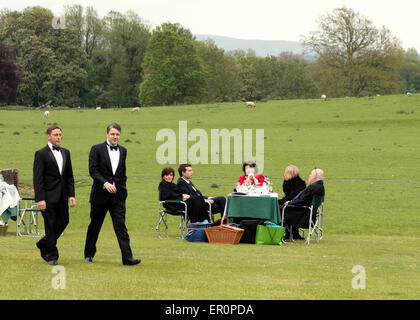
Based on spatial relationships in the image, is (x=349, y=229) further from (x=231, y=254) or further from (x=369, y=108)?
(x=369, y=108)

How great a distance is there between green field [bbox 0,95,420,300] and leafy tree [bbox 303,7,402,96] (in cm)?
2442

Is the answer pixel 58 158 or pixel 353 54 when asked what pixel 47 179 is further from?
pixel 353 54

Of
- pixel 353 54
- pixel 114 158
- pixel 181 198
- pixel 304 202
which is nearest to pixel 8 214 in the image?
pixel 181 198

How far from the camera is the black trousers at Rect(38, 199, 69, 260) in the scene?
35.8 ft

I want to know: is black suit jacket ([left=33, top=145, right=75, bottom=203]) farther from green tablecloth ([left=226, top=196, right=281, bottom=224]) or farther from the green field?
green tablecloth ([left=226, top=196, right=281, bottom=224])

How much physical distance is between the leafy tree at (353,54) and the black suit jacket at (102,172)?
241 feet

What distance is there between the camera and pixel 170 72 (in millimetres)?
89750

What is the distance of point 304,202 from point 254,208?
Result: 1057 mm

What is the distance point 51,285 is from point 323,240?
26.8ft

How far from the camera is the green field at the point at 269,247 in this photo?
9125 millimetres

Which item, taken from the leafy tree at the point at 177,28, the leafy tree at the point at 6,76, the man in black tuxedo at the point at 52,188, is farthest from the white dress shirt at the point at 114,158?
the leafy tree at the point at 177,28

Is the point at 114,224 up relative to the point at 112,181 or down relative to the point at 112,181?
down

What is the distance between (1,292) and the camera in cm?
846

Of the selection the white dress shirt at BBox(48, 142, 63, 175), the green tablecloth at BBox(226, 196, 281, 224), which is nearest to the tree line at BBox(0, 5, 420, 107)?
the green tablecloth at BBox(226, 196, 281, 224)
